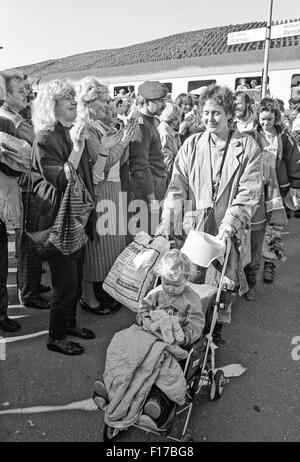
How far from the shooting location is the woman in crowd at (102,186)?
11.3ft

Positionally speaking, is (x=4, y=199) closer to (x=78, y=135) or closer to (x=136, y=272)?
(x=78, y=135)

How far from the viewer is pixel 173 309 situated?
2613 mm

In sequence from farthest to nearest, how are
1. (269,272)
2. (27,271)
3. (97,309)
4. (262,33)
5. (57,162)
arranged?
(262,33), (269,272), (97,309), (27,271), (57,162)

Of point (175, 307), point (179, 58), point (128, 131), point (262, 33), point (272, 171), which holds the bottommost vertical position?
point (175, 307)

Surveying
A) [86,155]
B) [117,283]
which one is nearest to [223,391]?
[117,283]

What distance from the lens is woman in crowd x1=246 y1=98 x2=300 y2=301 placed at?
13.9ft

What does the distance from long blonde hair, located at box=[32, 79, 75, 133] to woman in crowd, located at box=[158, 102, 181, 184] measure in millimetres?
2826

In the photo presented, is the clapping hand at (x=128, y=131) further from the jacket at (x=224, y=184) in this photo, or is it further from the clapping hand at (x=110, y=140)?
the jacket at (x=224, y=184)

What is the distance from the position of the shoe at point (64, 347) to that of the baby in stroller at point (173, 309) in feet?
2.93

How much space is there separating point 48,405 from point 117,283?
103 cm

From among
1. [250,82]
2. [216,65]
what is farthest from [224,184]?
[216,65]

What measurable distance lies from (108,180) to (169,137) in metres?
2.31

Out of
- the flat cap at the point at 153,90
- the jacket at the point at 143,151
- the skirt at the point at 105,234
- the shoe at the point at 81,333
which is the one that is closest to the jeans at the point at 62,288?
the shoe at the point at 81,333

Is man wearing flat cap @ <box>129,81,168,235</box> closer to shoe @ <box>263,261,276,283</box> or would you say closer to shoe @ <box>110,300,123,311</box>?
shoe @ <box>110,300,123,311</box>
